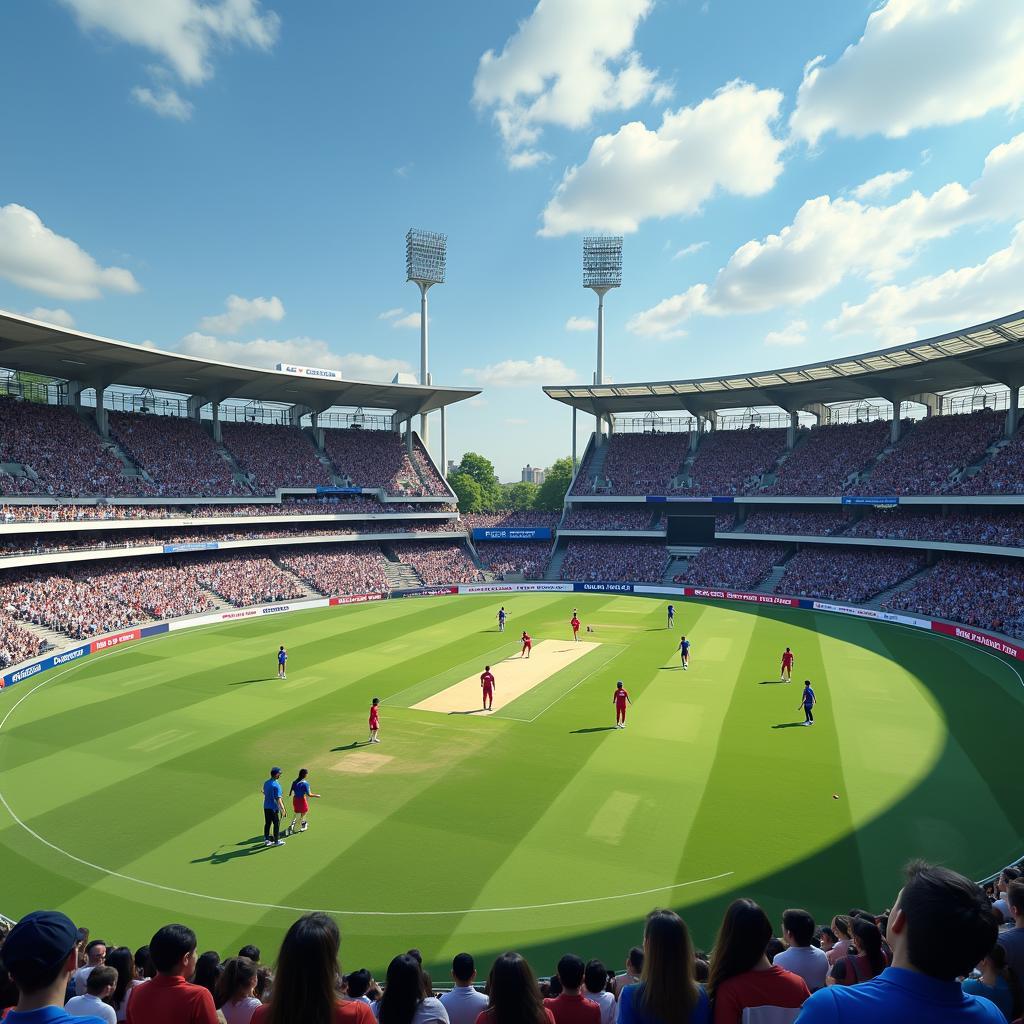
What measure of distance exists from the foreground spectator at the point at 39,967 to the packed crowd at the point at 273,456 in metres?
55.5

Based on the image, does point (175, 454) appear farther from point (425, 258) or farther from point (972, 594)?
point (972, 594)

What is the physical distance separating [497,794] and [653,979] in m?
14.3

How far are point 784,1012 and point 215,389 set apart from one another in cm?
5909

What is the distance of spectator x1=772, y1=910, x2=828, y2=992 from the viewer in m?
6.17

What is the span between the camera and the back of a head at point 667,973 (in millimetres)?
4008

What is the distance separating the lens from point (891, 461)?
51.7 metres

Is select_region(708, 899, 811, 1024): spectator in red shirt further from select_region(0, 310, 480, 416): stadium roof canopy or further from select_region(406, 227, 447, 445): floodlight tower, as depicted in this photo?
select_region(406, 227, 447, 445): floodlight tower

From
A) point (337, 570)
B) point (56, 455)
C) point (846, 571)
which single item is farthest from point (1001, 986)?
point (337, 570)

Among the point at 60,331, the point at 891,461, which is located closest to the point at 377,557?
the point at 60,331

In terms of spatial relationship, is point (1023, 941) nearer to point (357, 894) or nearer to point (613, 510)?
point (357, 894)

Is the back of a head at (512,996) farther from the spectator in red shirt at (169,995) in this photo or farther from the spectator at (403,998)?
the spectator in red shirt at (169,995)

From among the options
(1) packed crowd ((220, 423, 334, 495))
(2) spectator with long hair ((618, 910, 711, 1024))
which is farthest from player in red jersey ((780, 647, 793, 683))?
(1) packed crowd ((220, 423, 334, 495))

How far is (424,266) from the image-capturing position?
73.4 m

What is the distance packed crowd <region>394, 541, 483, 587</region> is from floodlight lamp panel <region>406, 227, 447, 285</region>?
29562 millimetres
